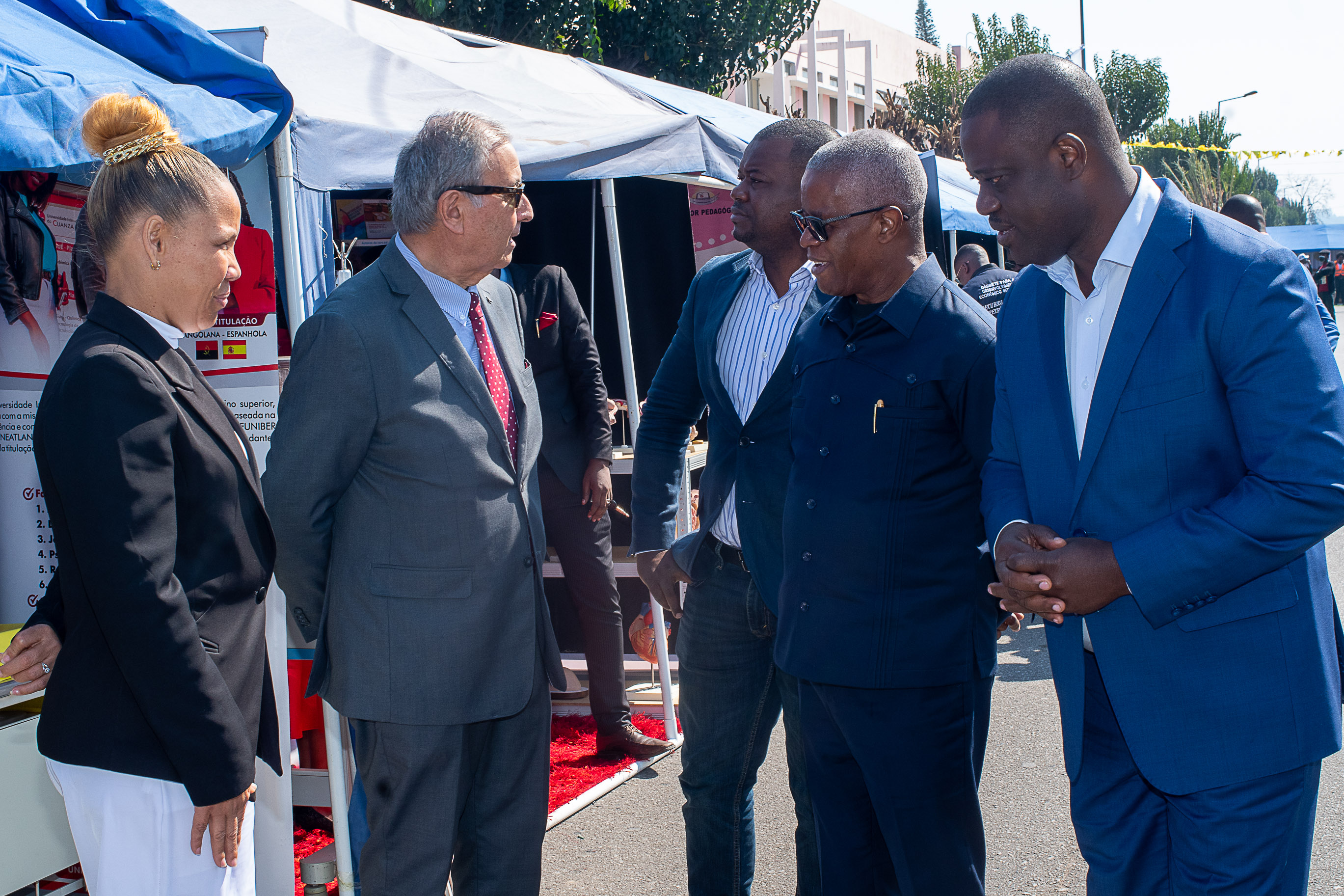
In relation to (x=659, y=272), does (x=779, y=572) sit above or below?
below

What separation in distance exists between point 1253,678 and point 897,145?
1410mm

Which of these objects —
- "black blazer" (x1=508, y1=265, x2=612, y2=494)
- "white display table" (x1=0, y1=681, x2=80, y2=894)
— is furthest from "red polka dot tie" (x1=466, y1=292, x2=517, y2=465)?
"black blazer" (x1=508, y1=265, x2=612, y2=494)

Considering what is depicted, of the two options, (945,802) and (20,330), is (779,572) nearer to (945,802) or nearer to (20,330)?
(945,802)

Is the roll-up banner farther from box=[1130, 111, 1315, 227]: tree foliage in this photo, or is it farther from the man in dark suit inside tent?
box=[1130, 111, 1315, 227]: tree foliage

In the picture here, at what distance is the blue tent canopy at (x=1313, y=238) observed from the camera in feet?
132

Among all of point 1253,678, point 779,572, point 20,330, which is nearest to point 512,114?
point 20,330

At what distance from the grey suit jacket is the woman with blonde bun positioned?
0.17 m

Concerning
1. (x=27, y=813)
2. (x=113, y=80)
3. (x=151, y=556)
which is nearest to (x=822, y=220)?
(x=151, y=556)

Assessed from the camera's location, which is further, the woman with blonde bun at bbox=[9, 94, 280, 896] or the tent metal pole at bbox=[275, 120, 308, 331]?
the tent metal pole at bbox=[275, 120, 308, 331]

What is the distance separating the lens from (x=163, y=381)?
6.32ft

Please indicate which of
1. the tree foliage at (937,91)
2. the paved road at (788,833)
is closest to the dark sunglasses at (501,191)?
the paved road at (788,833)

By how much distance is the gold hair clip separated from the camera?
6.66ft

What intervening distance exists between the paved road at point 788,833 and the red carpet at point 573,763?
0.50ft

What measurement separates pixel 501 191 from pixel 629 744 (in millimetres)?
2904
